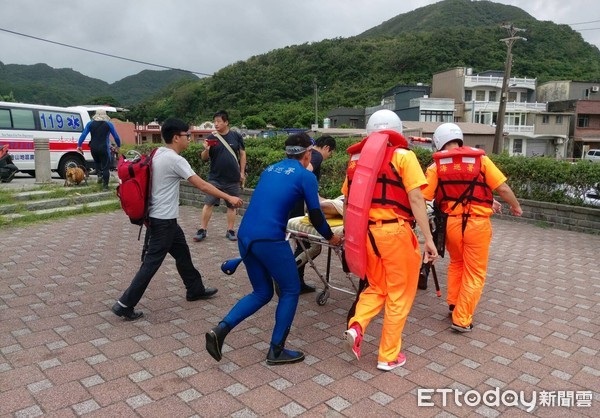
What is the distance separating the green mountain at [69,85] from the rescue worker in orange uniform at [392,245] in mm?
53027

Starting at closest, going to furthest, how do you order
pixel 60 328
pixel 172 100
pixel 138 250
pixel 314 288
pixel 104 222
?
1. pixel 60 328
2. pixel 314 288
3. pixel 138 250
4. pixel 104 222
5. pixel 172 100

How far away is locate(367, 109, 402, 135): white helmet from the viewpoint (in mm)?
3191

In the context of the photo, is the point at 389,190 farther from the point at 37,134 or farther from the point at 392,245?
the point at 37,134

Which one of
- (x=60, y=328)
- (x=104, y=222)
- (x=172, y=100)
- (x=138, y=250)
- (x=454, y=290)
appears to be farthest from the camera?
(x=172, y=100)

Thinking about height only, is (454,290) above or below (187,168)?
below

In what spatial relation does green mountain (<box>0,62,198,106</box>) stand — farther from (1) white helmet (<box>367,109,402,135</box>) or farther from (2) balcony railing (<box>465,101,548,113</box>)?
(1) white helmet (<box>367,109,402,135</box>)

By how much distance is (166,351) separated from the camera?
335cm

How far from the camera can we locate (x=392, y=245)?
9.92 ft

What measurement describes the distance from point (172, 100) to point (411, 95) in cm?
3904

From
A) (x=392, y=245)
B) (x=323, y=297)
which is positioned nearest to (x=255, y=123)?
(x=323, y=297)

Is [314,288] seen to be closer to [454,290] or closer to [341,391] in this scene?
[454,290]

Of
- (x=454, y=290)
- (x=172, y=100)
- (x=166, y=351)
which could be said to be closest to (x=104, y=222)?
(x=166, y=351)

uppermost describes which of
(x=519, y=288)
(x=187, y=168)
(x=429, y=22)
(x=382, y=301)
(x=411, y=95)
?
(x=429, y=22)

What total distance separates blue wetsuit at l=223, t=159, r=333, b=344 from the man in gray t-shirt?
814 millimetres
